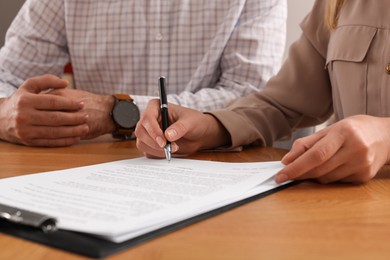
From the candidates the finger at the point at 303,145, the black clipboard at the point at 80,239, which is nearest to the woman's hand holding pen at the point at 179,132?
the finger at the point at 303,145

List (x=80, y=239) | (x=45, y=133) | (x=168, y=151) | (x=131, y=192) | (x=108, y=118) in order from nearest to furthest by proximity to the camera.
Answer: (x=80, y=239)
(x=131, y=192)
(x=168, y=151)
(x=45, y=133)
(x=108, y=118)

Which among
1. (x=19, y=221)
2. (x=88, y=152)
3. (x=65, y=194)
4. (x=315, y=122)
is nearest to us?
(x=19, y=221)

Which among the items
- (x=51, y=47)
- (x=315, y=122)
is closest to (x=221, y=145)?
(x=315, y=122)

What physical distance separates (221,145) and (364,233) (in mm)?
567

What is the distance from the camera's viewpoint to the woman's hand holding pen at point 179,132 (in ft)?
2.91

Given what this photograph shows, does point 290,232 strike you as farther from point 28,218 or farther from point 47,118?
point 47,118

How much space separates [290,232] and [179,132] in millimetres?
436

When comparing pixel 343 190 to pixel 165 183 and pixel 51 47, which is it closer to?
pixel 165 183

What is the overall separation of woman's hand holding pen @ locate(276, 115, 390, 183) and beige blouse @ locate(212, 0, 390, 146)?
332mm

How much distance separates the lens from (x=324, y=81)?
125 centimetres

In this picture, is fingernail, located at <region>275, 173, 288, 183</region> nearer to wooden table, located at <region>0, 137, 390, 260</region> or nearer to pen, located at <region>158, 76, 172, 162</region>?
wooden table, located at <region>0, 137, 390, 260</region>

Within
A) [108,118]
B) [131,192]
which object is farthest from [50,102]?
[131,192]

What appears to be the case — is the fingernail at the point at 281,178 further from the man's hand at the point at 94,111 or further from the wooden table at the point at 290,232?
the man's hand at the point at 94,111

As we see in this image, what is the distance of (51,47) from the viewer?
177 cm
